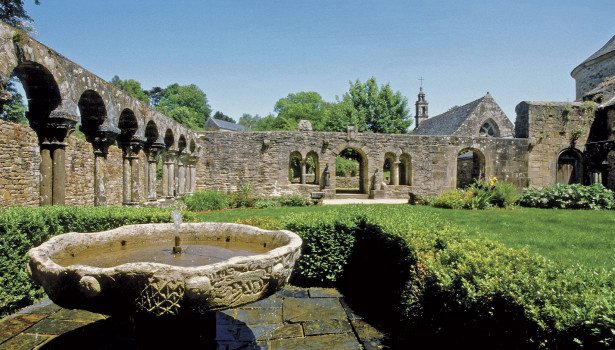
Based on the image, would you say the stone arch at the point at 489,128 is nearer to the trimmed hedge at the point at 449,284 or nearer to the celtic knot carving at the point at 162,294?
the trimmed hedge at the point at 449,284

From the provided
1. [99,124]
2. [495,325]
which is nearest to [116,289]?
[495,325]

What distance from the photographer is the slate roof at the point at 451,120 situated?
23.1 meters

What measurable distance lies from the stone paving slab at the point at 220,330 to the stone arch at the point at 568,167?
60.8 feet

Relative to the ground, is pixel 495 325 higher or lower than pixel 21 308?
higher

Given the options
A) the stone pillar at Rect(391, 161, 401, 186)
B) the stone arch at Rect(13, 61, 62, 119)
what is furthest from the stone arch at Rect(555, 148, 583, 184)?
the stone arch at Rect(13, 61, 62, 119)

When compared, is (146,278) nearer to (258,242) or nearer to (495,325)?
(258,242)

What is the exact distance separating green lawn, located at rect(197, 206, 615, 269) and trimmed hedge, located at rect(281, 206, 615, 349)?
0.92 meters

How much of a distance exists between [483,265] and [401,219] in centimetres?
218

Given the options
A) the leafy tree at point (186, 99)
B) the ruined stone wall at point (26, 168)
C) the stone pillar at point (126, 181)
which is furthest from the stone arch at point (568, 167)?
the leafy tree at point (186, 99)

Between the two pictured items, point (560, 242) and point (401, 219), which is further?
point (560, 242)

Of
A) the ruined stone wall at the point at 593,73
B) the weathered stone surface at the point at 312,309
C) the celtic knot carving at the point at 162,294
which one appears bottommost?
the weathered stone surface at the point at 312,309

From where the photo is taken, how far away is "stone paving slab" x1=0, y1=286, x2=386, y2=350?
2951mm

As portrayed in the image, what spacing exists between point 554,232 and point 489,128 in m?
20.6

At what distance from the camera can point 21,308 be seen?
13.6ft
